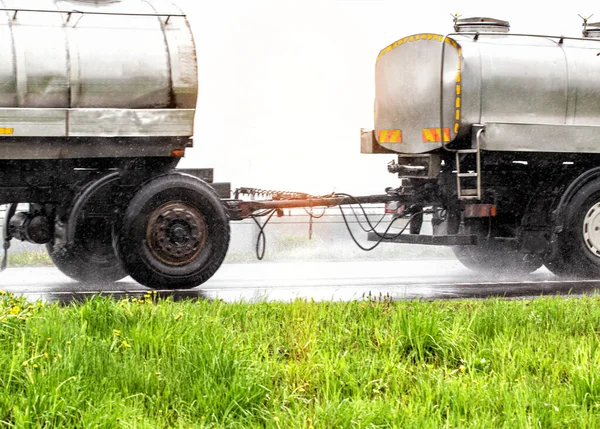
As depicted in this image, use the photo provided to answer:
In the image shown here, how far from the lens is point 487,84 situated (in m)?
12.5

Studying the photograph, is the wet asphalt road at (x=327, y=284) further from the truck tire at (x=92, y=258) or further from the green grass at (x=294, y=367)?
the green grass at (x=294, y=367)

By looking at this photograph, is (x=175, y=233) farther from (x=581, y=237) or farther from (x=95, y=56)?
(x=581, y=237)

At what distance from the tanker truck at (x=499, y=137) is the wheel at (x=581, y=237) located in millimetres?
13

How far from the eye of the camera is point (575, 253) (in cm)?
1291

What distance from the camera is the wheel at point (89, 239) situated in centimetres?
1126

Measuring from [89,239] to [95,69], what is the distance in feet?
6.93

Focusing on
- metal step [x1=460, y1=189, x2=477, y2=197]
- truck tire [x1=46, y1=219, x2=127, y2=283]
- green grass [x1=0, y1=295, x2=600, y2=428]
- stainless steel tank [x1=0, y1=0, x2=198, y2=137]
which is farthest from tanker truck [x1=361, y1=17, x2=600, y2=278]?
green grass [x1=0, y1=295, x2=600, y2=428]

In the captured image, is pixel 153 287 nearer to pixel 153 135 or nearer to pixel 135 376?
pixel 153 135

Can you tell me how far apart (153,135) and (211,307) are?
346 centimetres

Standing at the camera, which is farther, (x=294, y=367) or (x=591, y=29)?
(x=591, y=29)

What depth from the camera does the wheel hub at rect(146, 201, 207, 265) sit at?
11.2 m

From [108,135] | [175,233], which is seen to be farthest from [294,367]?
[108,135]

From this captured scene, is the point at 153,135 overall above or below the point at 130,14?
below

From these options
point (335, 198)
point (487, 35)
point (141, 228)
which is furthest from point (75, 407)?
point (487, 35)
